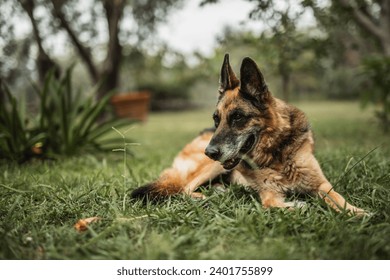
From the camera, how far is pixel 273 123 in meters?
2.59

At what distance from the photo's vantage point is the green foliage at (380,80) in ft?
18.5

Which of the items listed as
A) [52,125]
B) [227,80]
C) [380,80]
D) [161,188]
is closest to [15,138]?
[52,125]

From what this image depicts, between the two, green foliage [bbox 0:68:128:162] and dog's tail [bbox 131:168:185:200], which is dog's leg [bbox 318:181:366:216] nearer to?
dog's tail [bbox 131:168:185:200]

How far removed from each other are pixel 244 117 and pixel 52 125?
3332 millimetres

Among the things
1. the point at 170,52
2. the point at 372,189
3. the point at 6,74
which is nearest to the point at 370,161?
the point at 372,189

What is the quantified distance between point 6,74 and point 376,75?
7568 mm

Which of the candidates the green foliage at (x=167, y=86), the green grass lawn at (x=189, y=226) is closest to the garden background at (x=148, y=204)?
the green grass lawn at (x=189, y=226)

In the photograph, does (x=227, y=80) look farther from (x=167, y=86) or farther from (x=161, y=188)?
(x=167, y=86)

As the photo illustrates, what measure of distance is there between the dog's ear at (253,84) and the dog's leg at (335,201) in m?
0.84

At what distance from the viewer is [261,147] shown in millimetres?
2621

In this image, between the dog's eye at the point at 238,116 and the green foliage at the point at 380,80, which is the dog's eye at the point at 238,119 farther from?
the green foliage at the point at 380,80

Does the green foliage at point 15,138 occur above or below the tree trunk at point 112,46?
below
